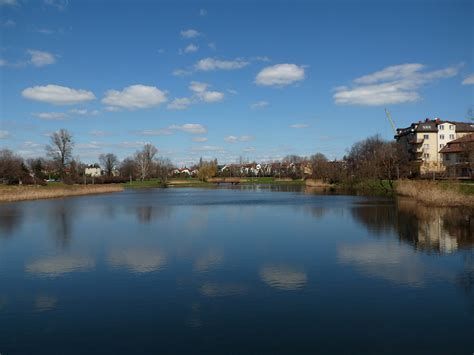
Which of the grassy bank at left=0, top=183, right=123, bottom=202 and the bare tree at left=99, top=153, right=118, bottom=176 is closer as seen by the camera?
the grassy bank at left=0, top=183, right=123, bottom=202

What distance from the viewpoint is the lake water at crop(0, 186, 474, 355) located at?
23.6 feet

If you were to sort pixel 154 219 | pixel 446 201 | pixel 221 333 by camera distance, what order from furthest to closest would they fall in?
pixel 446 201, pixel 154 219, pixel 221 333

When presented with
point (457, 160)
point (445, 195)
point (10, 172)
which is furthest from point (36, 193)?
point (457, 160)

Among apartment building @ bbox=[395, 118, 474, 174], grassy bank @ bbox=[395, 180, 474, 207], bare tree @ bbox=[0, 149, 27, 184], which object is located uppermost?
apartment building @ bbox=[395, 118, 474, 174]

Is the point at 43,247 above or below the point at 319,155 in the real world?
below

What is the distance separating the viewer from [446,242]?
16.1 meters

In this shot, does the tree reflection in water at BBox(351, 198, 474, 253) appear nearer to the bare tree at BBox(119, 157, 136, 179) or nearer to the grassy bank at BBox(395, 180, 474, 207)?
the grassy bank at BBox(395, 180, 474, 207)

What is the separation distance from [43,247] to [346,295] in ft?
38.5

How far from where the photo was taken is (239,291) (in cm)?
980

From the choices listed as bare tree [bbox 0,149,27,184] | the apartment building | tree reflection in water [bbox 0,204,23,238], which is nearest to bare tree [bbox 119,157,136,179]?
bare tree [bbox 0,149,27,184]

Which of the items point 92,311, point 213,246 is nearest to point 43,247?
point 213,246

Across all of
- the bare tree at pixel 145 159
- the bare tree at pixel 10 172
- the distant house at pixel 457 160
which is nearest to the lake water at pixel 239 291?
the distant house at pixel 457 160

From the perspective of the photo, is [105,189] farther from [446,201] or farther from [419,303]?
[419,303]

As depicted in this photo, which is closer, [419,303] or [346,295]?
[419,303]
